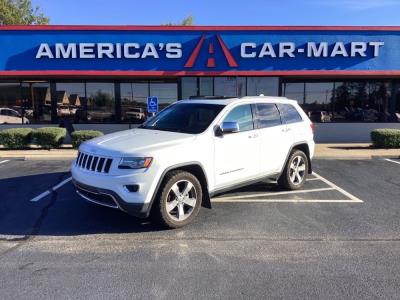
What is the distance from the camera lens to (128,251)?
4.36m

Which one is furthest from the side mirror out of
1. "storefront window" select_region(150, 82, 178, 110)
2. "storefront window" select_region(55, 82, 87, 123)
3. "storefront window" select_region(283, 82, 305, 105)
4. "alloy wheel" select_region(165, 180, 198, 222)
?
"storefront window" select_region(55, 82, 87, 123)

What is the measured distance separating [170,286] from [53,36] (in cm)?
1375

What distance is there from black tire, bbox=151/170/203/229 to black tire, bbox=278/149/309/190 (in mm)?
2287

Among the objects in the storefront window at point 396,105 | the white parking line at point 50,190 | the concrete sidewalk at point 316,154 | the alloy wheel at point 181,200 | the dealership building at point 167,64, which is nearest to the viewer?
the alloy wheel at point 181,200

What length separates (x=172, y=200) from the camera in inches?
199

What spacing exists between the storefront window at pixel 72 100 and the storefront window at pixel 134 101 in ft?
5.53

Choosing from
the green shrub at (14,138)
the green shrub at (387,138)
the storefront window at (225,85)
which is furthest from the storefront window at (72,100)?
the green shrub at (387,138)

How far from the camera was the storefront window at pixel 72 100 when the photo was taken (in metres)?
16.0

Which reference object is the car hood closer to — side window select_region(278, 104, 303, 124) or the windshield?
the windshield

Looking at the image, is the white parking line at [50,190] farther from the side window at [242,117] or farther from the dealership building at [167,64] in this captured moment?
the dealership building at [167,64]

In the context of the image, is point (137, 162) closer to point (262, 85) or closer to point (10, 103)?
point (262, 85)

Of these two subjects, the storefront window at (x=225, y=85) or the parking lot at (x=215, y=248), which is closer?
the parking lot at (x=215, y=248)

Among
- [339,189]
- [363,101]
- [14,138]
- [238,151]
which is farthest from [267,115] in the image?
[363,101]

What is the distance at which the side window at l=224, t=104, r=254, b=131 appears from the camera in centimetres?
585
